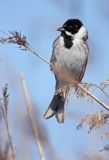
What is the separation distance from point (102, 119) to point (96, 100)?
0.68 feet

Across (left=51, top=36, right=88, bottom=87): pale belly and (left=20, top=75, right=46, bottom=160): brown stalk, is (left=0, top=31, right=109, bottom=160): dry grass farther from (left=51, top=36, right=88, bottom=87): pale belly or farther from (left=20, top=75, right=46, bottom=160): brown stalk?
(left=51, top=36, right=88, bottom=87): pale belly

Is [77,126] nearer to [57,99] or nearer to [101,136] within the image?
[101,136]

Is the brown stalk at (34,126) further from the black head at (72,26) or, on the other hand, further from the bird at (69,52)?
the black head at (72,26)

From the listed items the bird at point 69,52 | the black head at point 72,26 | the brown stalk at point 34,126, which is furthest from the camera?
the black head at point 72,26

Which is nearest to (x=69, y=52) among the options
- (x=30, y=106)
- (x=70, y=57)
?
(x=70, y=57)

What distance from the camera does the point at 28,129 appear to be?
1.08 meters

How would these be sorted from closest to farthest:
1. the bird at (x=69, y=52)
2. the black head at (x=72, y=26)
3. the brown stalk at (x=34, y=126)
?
the brown stalk at (x=34, y=126) < the bird at (x=69, y=52) < the black head at (x=72, y=26)

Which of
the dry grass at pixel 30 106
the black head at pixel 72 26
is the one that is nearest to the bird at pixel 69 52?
the black head at pixel 72 26

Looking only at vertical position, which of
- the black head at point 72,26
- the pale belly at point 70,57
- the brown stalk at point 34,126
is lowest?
the brown stalk at point 34,126

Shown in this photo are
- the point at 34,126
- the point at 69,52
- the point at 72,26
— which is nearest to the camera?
the point at 34,126

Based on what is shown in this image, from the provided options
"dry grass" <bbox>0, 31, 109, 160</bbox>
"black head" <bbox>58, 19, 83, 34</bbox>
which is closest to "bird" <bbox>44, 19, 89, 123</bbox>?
"black head" <bbox>58, 19, 83, 34</bbox>

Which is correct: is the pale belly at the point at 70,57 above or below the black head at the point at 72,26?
below

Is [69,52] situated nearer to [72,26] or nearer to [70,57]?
[70,57]

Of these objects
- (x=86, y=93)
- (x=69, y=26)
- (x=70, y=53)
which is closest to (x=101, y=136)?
(x=86, y=93)
